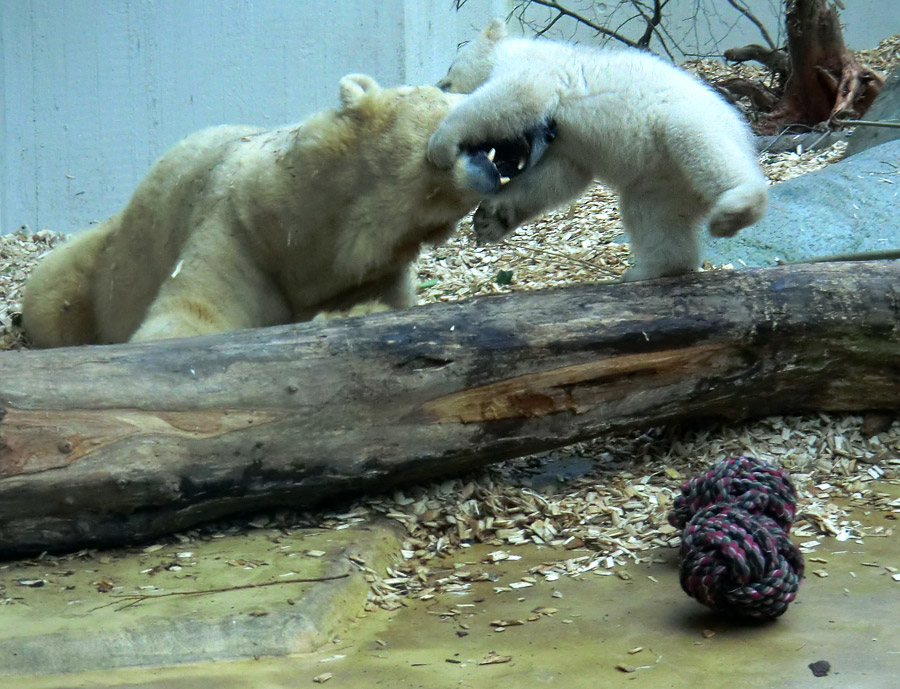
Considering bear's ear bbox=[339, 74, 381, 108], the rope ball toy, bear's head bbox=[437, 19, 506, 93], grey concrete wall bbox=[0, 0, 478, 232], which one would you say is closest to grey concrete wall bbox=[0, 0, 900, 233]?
grey concrete wall bbox=[0, 0, 478, 232]

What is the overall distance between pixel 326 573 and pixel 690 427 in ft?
5.08

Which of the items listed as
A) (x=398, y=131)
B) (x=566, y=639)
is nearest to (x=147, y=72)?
(x=398, y=131)

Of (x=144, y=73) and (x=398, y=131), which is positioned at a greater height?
(x=144, y=73)

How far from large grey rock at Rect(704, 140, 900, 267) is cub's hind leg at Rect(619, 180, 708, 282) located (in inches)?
71.6

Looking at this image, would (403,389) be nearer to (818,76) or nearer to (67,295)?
(67,295)

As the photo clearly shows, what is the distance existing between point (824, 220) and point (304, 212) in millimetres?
3107

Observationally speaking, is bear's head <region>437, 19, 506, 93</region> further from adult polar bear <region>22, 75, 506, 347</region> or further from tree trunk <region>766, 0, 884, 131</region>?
tree trunk <region>766, 0, 884, 131</region>

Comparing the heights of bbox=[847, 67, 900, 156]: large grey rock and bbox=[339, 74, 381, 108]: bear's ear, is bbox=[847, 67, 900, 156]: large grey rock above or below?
below

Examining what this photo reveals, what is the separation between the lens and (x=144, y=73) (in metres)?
6.36

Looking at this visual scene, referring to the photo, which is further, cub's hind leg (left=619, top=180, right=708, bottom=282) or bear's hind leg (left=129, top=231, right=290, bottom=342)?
bear's hind leg (left=129, top=231, right=290, bottom=342)

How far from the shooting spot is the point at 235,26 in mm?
6309

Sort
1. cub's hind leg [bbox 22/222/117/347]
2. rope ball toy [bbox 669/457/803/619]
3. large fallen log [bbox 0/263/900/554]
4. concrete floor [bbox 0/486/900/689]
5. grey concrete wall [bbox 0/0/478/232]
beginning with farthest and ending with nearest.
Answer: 1. grey concrete wall [bbox 0/0/478/232]
2. cub's hind leg [bbox 22/222/117/347]
3. large fallen log [bbox 0/263/900/554]
4. rope ball toy [bbox 669/457/803/619]
5. concrete floor [bbox 0/486/900/689]

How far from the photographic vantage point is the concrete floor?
1855mm

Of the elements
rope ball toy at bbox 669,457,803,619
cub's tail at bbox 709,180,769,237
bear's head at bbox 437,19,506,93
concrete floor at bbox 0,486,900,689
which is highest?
bear's head at bbox 437,19,506,93
